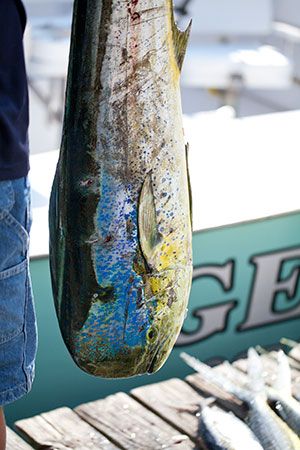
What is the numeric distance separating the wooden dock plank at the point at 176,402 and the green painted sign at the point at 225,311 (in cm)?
44

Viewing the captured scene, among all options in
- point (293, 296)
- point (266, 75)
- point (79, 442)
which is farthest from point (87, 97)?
point (266, 75)

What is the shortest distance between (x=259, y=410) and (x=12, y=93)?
1.87 meters

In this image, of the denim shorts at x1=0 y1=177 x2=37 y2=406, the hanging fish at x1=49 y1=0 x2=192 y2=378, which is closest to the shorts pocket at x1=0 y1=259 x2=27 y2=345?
the denim shorts at x1=0 y1=177 x2=37 y2=406

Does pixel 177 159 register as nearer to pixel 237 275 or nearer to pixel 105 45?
pixel 105 45

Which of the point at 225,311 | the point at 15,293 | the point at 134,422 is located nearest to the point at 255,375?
the point at 134,422

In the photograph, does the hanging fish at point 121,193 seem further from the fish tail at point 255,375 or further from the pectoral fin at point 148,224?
the fish tail at point 255,375

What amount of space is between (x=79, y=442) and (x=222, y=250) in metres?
1.26

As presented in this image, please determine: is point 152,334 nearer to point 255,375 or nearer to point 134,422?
point 134,422

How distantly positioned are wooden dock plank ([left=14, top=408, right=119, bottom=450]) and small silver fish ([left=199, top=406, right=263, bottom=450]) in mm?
330

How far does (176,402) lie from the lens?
3613mm

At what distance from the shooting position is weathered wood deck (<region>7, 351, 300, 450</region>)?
331 cm

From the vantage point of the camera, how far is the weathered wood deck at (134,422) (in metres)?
3.31

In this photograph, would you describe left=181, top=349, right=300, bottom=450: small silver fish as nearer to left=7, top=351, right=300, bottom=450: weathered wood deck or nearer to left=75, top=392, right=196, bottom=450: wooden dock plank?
left=7, top=351, right=300, bottom=450: weathered wood deck

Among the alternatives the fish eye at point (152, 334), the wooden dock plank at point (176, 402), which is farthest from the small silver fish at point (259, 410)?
the fish eye at point (152, 334)
